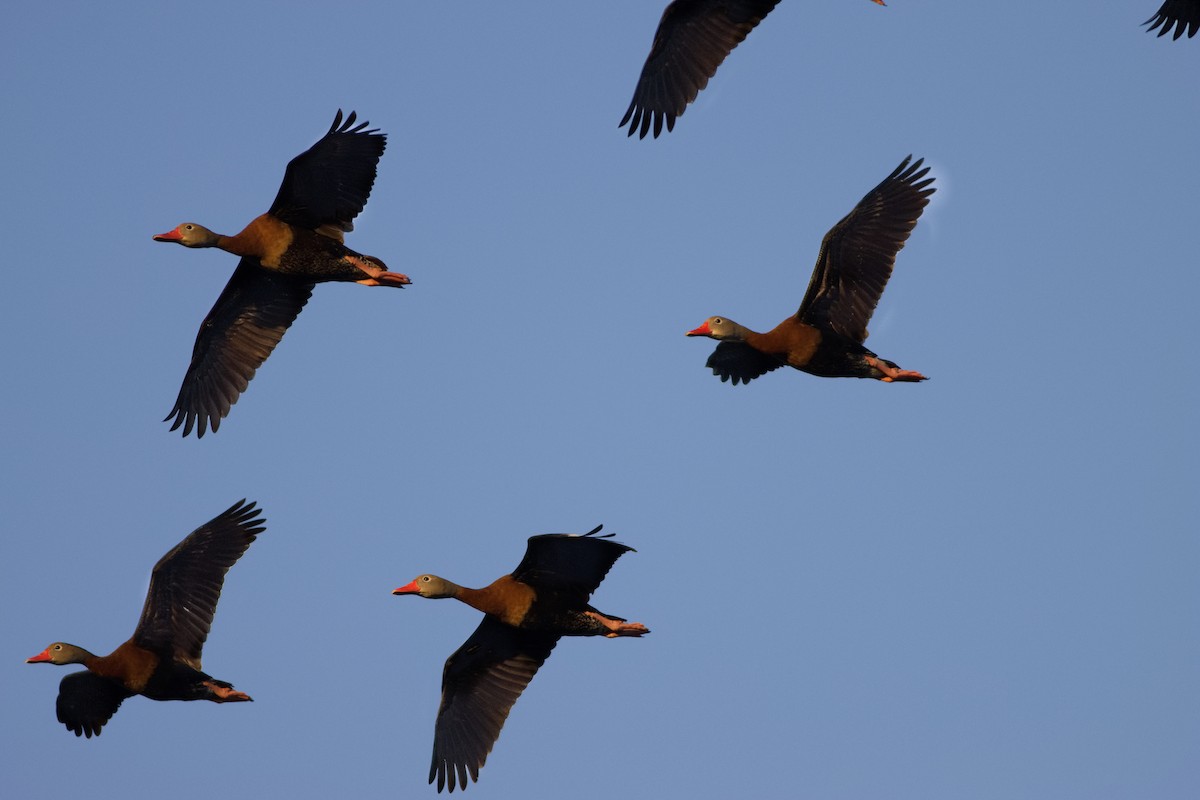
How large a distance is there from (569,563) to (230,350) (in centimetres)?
487

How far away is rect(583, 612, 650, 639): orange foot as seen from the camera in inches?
563

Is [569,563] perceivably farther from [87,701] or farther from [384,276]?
[87,701]

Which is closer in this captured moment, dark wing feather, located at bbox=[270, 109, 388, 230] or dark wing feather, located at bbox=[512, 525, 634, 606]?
dark wing feather, located at bbox=[512, 525, 634, 606]

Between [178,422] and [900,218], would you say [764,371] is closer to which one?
[900,218]

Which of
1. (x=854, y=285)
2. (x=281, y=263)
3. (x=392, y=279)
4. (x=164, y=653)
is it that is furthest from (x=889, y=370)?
(x=164, y=653)

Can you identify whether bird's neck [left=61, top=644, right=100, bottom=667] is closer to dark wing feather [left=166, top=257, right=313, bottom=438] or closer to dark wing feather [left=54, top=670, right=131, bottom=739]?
dark wing feather [left=54, top=670, right=131, bottom=739]

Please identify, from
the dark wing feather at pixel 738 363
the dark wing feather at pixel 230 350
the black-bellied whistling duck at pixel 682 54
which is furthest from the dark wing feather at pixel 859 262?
the dark wing feather at pixel 230 350

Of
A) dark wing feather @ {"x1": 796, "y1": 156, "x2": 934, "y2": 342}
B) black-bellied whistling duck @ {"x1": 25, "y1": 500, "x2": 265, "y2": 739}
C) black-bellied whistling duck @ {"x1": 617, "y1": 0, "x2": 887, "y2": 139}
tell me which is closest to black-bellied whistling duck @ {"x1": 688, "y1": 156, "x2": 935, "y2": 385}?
dark wing feather @ {"x1": 796, "y1": 156, "x2": 934, "y2": 342}

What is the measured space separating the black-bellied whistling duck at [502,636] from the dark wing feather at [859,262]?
342cm

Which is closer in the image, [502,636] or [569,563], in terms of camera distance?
[569,563]

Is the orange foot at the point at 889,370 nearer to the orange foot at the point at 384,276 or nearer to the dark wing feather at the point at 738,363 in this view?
the dark wing feather at the point at 738,363

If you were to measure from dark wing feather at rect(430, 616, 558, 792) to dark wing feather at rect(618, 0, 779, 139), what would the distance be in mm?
4652

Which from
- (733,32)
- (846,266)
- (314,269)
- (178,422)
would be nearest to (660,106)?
(733,32)

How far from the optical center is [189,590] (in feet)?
51.3
